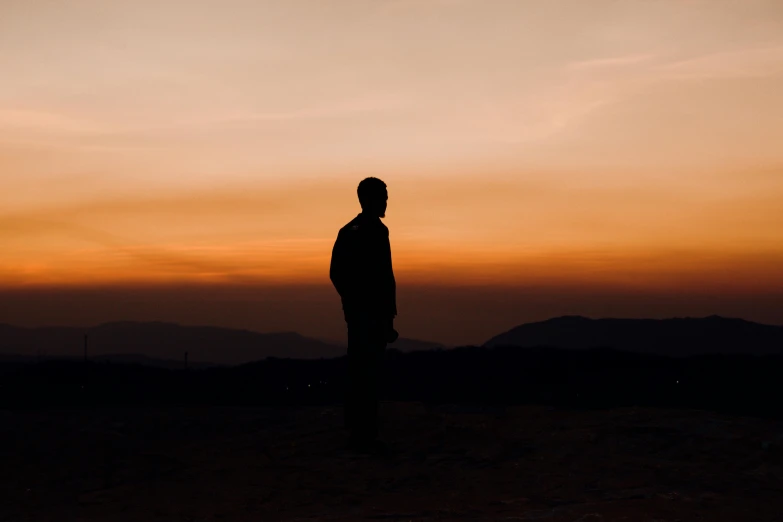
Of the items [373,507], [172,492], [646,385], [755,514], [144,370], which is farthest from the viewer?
[144,370]

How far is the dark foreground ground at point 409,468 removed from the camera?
7172 mm

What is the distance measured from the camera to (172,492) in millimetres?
8367

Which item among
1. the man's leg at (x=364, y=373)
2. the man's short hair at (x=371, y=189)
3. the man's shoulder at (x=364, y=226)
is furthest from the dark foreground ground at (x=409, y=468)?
the man's short hair at (x=371, y=189)

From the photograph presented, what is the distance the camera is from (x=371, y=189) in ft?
31.4

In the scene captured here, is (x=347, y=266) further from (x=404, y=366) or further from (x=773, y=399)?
(x=404, y=366)

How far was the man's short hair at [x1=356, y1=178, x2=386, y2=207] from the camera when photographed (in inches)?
376

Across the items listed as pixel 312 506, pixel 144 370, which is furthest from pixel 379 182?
pixel 144 370

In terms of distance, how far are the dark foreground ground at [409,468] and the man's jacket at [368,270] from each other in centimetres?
150

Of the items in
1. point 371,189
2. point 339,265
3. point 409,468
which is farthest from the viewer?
point 339,265

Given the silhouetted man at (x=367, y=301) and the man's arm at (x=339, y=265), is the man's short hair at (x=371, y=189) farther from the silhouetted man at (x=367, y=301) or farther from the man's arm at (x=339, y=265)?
the man's arm at (x=339, y=265)

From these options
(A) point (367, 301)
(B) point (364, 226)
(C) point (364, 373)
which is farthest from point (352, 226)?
(C) point (364, 373)

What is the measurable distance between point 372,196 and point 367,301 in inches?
43.3

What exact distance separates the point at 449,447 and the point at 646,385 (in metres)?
16.5

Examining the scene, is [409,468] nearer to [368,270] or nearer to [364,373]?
[364,373]
